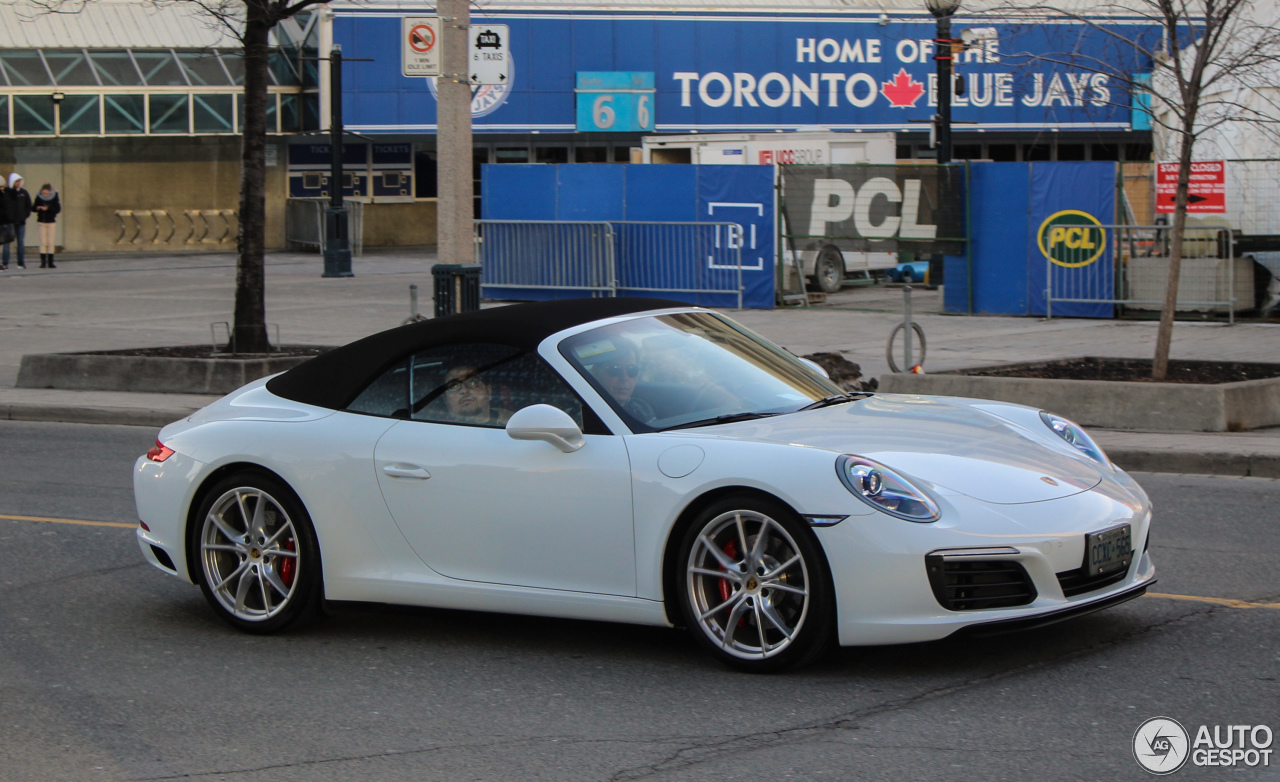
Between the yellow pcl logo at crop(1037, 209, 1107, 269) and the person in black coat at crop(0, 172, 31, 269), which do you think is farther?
the person in black coat at crop(0, 172, 31, 269)

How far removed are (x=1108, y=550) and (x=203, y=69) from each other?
36.0 metres

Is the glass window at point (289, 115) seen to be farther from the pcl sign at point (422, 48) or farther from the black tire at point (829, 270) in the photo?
the pcl sign at point (422, 48)

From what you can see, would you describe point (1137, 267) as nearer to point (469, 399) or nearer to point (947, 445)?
point (947, 445)

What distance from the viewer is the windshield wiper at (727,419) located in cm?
560

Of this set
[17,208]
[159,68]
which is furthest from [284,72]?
[17,208]

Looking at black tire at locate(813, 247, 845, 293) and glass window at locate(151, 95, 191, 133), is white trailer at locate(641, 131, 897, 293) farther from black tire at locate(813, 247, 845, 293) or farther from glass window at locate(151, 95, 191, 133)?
glass window at locate(151, 95, 191, 133)

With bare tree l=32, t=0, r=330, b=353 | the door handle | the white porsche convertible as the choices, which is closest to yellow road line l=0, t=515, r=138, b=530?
the white porsche convertible

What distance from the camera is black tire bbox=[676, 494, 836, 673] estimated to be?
512 centimetres

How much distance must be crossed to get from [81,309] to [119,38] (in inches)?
689

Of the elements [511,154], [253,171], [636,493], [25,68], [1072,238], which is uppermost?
[25,68]

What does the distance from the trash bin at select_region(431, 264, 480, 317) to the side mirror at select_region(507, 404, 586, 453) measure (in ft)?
24.2

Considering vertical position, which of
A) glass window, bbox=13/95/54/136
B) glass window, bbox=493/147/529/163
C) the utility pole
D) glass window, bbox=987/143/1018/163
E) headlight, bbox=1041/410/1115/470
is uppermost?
glass window, bbox=13/95/54/136

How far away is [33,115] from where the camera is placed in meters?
36.8

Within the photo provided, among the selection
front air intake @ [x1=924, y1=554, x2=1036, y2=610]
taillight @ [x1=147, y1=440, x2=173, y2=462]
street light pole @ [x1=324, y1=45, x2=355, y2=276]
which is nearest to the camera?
front air intake @ [x1=924, y1=554, x2=1036, y2=610]
